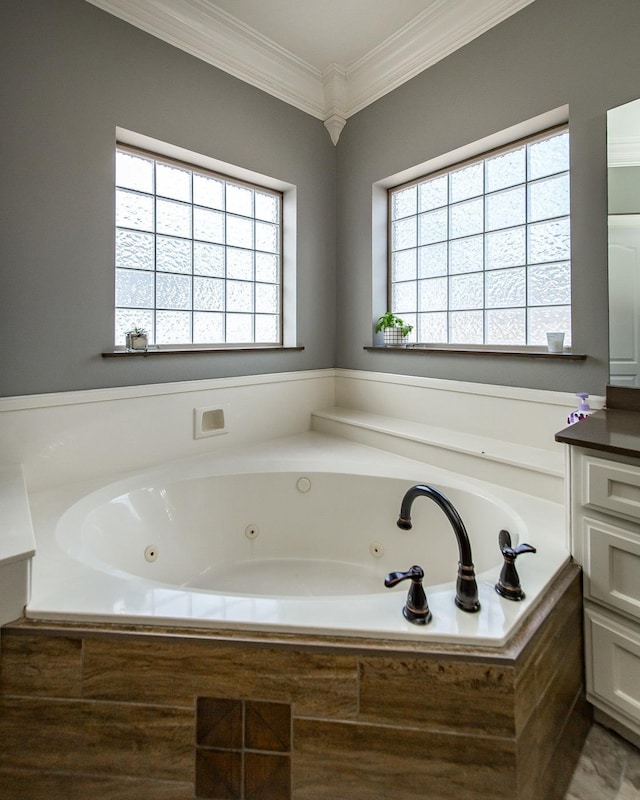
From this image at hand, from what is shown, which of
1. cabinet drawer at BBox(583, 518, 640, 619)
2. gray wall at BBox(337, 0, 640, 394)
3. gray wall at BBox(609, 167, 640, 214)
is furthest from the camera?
gray wall at BBox(337, 0, 640, 394)

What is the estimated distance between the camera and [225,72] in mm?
2332

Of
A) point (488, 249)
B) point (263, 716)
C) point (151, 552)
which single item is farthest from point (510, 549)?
point (488, 249)

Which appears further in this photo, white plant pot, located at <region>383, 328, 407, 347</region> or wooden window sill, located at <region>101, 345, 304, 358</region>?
white plant pot, located at <region>383, 328, 407, 347</region>

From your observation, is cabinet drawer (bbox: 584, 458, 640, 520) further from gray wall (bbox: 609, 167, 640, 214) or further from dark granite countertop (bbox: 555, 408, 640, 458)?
gray wall (bbox: 609, 167, 640, 214)

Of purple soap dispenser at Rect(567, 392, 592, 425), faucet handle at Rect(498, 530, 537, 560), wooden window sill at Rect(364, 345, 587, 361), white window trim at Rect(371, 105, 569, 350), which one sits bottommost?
faucet handle at Rect(498, 530, 537, 560)

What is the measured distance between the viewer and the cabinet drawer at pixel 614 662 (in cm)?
118

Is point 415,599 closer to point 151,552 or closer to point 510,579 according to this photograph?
point 510,579

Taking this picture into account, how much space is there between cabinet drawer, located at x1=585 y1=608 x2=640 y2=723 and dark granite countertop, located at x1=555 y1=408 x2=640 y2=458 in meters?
0.47

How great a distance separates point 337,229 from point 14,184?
1.82 metres

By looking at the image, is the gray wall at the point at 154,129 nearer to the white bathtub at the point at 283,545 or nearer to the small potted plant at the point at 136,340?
the small potted plant at the point at 136,340

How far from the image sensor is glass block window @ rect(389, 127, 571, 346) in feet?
6.63

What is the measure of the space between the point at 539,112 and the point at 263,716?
237cm

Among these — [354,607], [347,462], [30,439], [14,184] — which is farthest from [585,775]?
[14,184]

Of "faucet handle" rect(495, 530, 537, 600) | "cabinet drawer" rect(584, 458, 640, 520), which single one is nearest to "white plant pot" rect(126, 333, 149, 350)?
"faucet handle" rect(495, 530, 537, 600)
